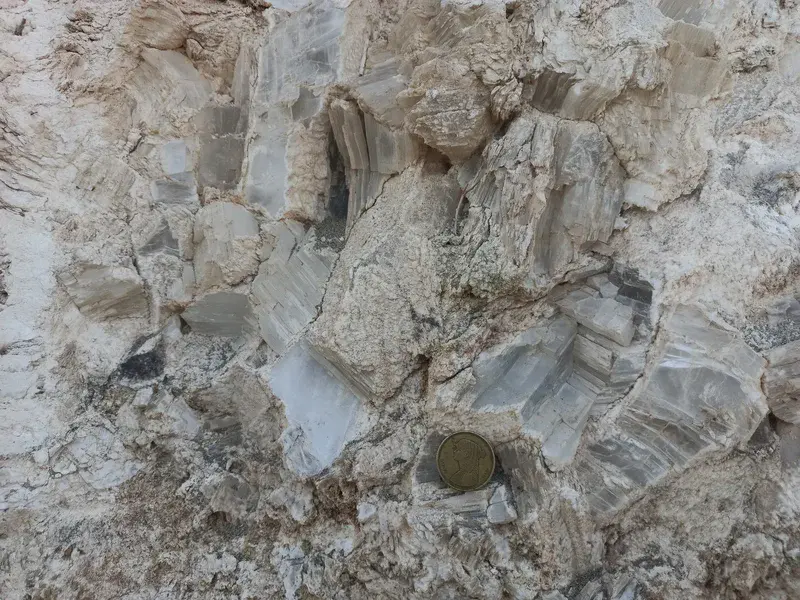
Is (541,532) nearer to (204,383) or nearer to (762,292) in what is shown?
(762,292)

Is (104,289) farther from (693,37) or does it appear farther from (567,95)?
(693,37)

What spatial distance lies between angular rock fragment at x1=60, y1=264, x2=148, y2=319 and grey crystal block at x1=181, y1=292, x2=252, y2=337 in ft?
1.10

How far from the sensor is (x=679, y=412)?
248 cm

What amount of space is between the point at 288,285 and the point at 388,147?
3.33 ft

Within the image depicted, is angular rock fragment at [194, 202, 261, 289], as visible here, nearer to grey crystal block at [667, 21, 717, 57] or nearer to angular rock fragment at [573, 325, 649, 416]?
angular rock fragment at [573, 325, 649, 416]

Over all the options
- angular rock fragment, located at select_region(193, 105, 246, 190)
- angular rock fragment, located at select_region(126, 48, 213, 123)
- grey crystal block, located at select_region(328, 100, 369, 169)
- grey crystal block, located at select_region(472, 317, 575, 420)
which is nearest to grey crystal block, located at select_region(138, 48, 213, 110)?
angular rock fragment, located at select_region(126, 48, 213, 123)

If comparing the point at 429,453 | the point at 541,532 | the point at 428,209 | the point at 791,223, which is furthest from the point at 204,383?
the point at 791,223

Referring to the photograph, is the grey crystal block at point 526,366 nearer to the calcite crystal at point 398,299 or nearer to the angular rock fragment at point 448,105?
the calcite crystal at point 398,299

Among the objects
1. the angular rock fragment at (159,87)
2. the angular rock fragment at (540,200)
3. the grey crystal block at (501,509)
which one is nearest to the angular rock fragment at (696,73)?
the angular rock fragment at (540,200)

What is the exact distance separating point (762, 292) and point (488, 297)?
1.28 m

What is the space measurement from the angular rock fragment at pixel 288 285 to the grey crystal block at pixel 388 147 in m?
0.63

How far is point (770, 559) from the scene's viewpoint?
237 centimetres

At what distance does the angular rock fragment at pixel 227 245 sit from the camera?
3246mm

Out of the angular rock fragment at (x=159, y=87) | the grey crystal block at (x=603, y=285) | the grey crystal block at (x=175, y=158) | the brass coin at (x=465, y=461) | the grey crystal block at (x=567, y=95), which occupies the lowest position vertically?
the brass coin at (x=465, y=461)
